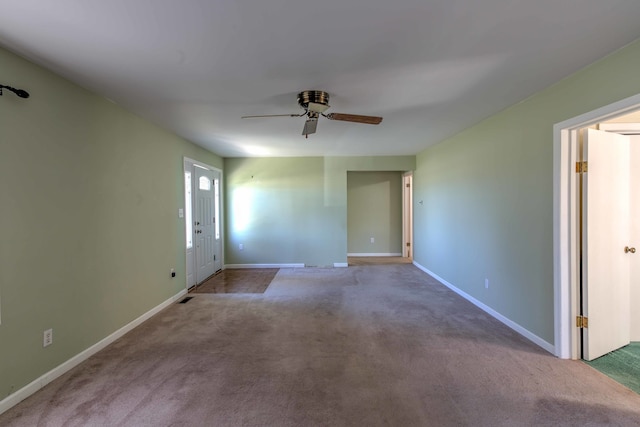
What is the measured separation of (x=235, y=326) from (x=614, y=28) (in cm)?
375

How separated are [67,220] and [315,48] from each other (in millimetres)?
2294

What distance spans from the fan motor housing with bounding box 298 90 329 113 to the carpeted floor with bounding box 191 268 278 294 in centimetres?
291

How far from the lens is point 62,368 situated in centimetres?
228

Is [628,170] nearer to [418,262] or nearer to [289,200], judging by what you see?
[418,262]

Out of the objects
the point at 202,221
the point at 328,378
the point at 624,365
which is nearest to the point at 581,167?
the point at 624,365

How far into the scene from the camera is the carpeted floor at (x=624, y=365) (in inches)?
84.6

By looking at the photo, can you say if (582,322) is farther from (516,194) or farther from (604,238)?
(516,194)

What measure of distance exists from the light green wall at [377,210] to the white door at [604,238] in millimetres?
4861

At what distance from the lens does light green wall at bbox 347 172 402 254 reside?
24.1 feet

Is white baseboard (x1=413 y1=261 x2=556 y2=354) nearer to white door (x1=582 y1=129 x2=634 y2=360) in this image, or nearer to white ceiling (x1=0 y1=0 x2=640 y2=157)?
white door (x1=582 y1=129 x2=634 y2=360)

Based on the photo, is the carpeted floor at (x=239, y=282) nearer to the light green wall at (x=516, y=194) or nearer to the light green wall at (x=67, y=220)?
the light green wall at (x=67, y=220)

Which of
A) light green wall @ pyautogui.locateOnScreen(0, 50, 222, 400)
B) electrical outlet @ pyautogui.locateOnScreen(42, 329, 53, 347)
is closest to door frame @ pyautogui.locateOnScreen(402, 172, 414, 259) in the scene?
light green wall @ pyautogui.locateOnScreen(0, 50, 222, 400)

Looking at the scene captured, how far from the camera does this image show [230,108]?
118 inches

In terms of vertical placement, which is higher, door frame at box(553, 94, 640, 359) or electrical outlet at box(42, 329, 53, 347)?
door frame at box(553, 94, 640, 359)
